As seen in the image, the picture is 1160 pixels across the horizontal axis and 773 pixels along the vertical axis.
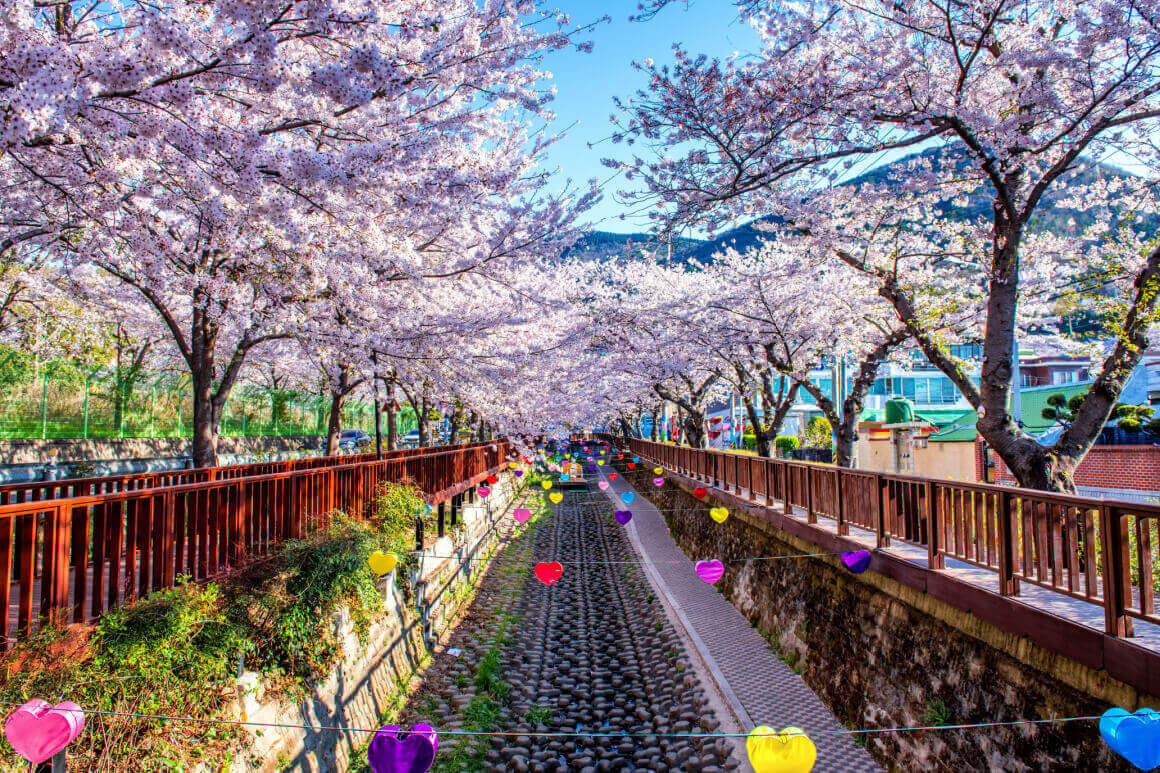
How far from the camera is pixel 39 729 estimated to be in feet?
9.63

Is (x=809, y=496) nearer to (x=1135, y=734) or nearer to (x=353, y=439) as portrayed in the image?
(x=1135, y=734)

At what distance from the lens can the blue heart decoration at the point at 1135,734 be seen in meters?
2.82

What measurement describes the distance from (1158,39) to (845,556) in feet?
19.2

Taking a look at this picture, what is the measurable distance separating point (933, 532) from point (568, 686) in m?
5.79

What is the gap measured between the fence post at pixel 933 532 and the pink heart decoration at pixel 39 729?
648 centimetres

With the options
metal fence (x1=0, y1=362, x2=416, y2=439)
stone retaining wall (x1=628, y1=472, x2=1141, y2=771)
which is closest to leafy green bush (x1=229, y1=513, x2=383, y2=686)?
stone retaining wall (x1=628, y1=472, x2=1141, y2=771)

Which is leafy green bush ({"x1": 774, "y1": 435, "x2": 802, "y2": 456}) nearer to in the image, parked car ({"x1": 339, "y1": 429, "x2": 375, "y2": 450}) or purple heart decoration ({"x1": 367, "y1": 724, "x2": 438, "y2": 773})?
parked car ({"x1": 339, "y1": 429, "x2": 375, "y2": 450})

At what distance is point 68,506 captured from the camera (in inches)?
159

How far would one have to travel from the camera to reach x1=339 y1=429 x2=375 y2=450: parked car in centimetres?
3328

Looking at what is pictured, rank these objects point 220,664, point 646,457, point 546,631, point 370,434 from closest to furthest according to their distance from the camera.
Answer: point 220,664
point 546,631
point 646,457
point 370,434

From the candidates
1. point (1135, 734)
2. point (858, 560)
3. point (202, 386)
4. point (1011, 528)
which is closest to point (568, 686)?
point (858, 560)

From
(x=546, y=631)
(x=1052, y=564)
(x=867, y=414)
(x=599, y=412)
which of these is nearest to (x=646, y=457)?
(x=599, y=412)

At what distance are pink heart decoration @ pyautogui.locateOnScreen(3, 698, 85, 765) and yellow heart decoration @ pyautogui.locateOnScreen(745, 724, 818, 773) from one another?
3.29 m

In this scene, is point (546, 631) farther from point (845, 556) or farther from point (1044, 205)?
point (1044, 205)
